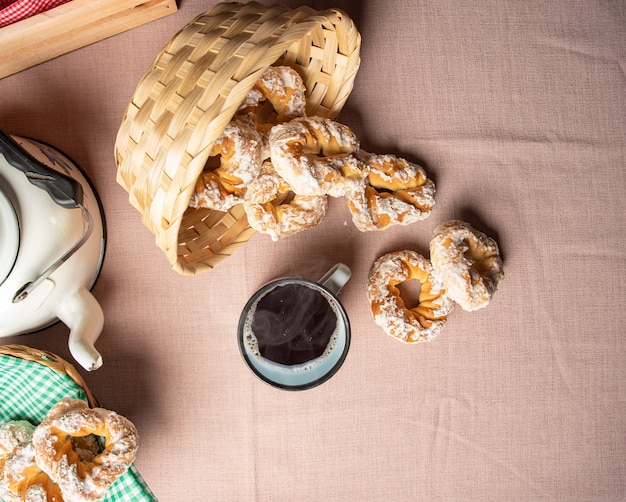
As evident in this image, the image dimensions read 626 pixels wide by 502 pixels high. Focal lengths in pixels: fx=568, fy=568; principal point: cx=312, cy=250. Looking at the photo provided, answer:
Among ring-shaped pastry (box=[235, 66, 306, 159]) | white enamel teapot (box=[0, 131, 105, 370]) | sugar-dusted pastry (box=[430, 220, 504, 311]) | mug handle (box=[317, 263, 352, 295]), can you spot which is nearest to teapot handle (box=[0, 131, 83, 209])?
white enamel teapot (box=[0, 131, 105, 370])

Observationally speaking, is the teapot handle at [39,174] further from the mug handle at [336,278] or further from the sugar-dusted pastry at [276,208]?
the mug handle at [336,278]

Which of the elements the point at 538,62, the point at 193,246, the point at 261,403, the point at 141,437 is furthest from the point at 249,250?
the point at 538,62

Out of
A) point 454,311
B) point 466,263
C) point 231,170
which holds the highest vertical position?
point 231,170

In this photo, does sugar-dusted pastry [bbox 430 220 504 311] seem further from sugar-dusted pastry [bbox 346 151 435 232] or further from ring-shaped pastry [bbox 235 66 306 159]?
ring-shaped pastry [bbox 235 66 306 159]

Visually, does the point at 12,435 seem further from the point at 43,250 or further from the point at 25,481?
the point at 43,250

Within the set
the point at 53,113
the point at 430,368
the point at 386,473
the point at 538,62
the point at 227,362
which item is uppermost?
the point at 53,113

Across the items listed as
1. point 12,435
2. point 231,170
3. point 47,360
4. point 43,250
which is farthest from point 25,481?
point 231,170

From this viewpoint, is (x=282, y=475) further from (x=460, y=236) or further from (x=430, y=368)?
(x=460, y=236)
